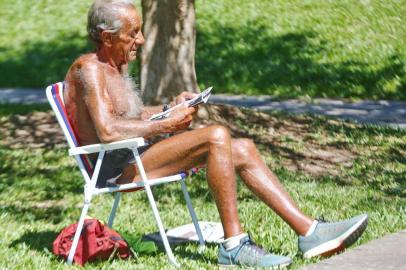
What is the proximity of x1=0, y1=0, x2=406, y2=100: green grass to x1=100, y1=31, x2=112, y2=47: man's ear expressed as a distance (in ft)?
24.7

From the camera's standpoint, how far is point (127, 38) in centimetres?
529

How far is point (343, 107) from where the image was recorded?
1191cm

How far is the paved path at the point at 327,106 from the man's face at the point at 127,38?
5.98m

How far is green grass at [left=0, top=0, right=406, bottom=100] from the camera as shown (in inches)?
518

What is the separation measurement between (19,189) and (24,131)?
7.24 feet

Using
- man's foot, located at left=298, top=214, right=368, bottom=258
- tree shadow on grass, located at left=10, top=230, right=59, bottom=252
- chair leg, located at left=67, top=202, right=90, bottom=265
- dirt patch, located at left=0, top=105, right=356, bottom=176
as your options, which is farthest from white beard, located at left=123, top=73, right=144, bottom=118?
dirt patch, located at left=0, top=105, right=356, bottom=176

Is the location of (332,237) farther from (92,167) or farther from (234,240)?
(92,167)

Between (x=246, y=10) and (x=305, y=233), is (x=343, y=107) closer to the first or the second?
(x=246, y=10)

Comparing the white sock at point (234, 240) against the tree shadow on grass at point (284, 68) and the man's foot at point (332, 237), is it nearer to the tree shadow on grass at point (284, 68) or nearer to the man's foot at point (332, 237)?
the man's foot at point (332, 237)

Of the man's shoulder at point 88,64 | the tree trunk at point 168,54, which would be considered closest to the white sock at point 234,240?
the man's shoulder at point 88,64

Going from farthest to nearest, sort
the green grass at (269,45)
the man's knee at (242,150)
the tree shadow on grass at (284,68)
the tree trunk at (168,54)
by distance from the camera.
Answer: the green grass at (269,45), the tree shadow on grass at (284,68), the tree trunk at (168,54), the man's knee at (242,150)

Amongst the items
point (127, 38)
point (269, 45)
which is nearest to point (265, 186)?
point (127, 38)

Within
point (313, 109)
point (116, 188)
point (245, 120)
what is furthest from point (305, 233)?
point (313, 109)

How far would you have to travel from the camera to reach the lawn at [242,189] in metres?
5.83
